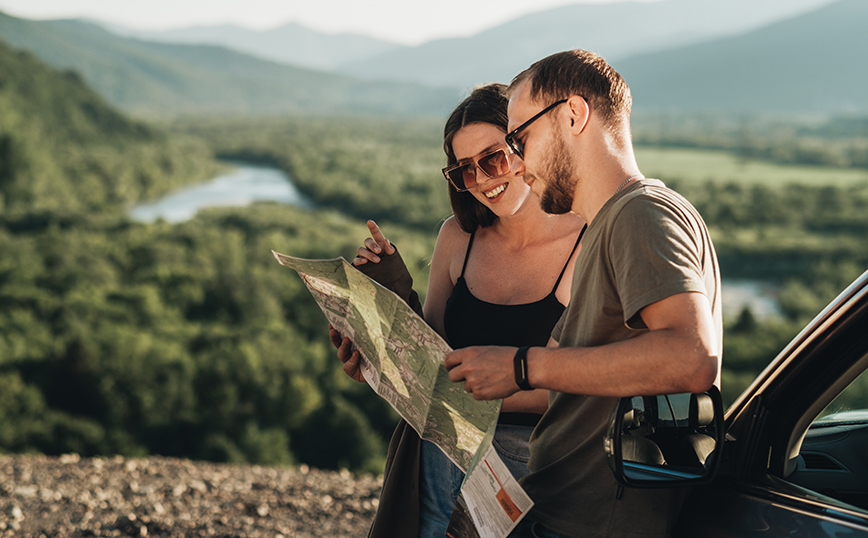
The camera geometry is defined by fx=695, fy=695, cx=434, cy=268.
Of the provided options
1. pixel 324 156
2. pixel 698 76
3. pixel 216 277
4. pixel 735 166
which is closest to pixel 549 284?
pixel 216 277

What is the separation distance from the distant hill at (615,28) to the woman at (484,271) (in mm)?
90693

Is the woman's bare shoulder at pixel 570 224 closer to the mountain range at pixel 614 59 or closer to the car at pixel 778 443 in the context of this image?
the car at pixel 778 443

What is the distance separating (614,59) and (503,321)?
88.7 metres

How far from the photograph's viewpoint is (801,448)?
55.9 inches

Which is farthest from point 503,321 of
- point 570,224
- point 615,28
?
point 615,28

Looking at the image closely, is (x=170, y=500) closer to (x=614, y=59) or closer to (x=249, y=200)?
(x=249, y=200)

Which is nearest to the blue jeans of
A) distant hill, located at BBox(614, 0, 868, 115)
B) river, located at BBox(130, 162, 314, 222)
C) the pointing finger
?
the pointing finger

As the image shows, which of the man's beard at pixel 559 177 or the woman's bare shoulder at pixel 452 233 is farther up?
the man's beard at pixel 559 177

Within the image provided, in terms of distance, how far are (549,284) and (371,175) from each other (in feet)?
249

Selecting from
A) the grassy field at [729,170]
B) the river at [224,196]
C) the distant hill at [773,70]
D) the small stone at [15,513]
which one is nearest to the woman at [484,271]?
the small stone at [15,513]

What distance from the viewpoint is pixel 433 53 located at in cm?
16988

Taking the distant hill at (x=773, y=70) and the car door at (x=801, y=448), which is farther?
Answer: the distant hill at (x=773, y=70)

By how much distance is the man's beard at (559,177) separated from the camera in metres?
1.35

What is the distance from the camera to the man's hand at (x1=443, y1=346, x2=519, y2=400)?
122cm
